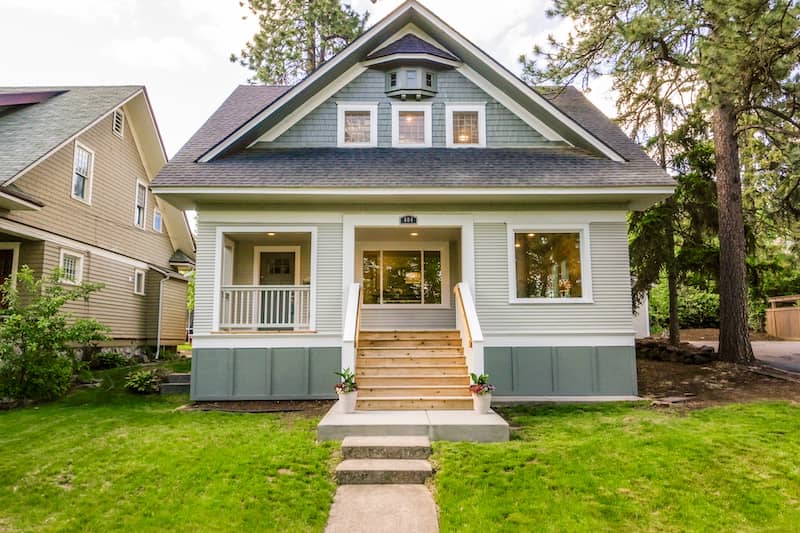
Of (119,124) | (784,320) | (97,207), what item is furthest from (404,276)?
(784,320)

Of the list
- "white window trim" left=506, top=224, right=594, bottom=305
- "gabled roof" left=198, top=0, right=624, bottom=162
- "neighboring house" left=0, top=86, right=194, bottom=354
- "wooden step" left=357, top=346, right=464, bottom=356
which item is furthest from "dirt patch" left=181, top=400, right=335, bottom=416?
"neighboring house" left=0, top=86, right=194, bottom=354

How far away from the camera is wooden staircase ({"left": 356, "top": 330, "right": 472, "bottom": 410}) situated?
7.38 m

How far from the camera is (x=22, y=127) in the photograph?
12141 millimetres

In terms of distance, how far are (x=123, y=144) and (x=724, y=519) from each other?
Result: 16438 millimetres

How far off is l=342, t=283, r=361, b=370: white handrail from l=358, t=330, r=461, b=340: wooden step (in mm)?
755

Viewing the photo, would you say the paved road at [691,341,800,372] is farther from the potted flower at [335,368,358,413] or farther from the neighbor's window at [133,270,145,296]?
the neighbor's window at [133,270,145,296]

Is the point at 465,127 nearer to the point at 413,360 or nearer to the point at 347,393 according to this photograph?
the point at 413,360

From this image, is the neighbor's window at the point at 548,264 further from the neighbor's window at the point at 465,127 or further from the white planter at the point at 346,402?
the white planter at the point at 346,402

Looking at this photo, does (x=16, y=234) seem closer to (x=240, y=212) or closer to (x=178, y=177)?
(x=178, y=177)

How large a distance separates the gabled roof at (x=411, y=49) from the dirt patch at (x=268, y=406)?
6.75 m

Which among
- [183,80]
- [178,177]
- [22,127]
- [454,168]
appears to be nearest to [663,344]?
[454,168]

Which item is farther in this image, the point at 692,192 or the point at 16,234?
the point at 692,192

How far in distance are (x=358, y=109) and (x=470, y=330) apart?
5.21 metres

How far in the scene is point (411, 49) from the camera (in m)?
10.2
